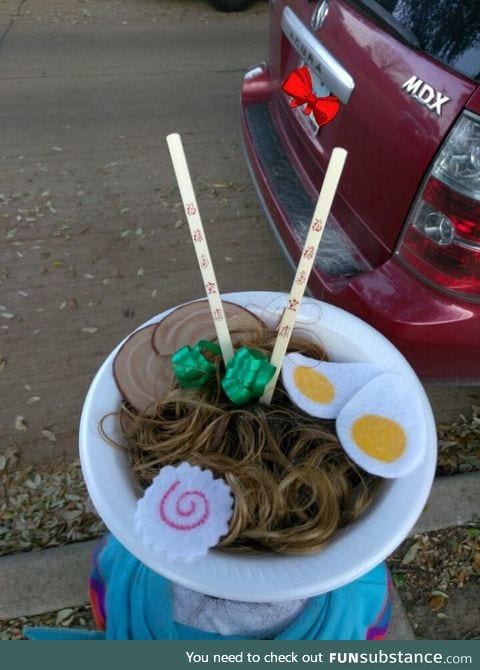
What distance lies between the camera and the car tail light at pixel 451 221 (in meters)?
1.42

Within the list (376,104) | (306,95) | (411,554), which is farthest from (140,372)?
(411,554)

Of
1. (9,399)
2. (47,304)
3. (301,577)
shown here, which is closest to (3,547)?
(9,399)

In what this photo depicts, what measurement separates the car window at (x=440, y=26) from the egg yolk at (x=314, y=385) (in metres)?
0.88

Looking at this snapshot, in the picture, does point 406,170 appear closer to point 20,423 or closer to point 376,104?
point 376,104

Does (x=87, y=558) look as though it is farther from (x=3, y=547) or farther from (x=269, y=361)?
(x=269, y=361)

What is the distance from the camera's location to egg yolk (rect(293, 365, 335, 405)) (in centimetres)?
99

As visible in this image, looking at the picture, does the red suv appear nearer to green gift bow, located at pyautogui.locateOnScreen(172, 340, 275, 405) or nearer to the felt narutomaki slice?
green gift bow, located at pyautogui.locateOnScreen(172, 340, 275, 405)

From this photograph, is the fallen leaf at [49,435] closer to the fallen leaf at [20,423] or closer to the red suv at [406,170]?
the fallen leaf at [20,423]

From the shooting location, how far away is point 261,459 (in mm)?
938

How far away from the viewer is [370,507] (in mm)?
908

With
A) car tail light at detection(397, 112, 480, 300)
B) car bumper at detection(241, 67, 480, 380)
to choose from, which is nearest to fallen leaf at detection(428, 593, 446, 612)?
car bumper at detection(241, 67, 480, 380)

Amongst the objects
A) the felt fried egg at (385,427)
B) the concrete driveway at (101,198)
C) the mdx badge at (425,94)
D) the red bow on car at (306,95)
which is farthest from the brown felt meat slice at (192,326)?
the concrete driveway at (101,198)

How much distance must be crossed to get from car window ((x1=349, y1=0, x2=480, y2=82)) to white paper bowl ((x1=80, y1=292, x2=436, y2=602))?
0.87 meters

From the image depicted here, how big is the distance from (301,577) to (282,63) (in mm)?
2175
